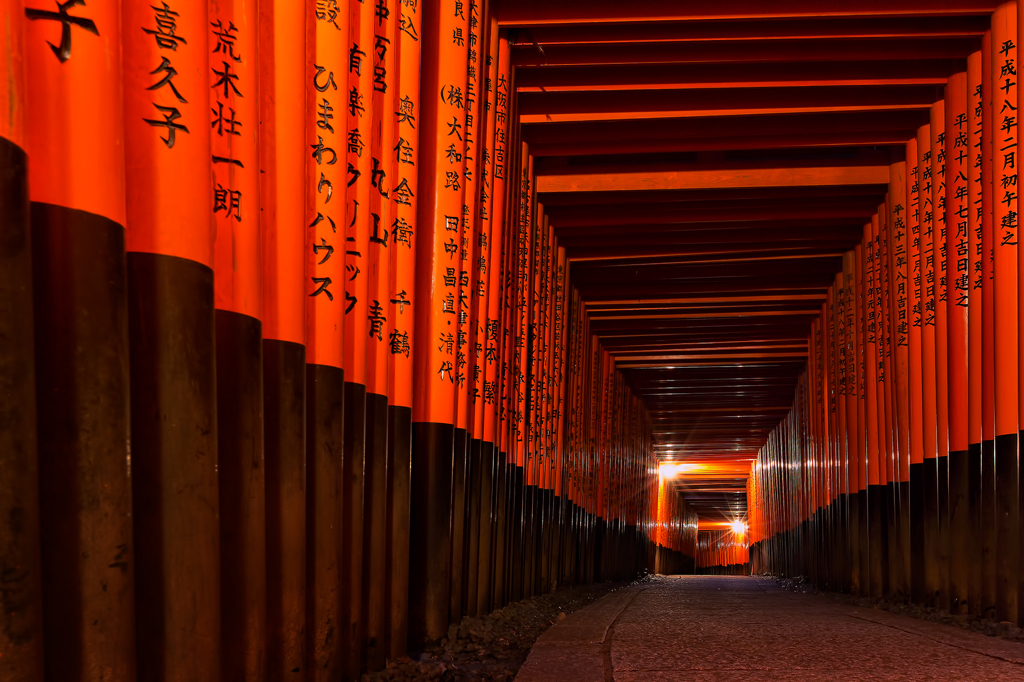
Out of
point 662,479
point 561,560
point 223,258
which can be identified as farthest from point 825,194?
point 662,479

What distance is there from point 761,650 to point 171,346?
3311 millimetres

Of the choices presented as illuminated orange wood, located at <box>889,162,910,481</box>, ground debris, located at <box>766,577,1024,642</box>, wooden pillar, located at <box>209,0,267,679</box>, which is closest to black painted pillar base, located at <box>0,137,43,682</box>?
wooden pillar, located at <box>209,0,267,679</box>

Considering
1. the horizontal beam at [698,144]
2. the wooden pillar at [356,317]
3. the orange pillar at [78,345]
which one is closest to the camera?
the orange pillar at [78,345]

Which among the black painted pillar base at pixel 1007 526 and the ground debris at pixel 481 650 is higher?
the black painted pillar base at pixel 1007 526

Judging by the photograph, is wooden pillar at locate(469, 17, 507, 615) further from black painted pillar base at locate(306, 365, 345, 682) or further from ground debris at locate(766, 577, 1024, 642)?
ground debris at locate(766, 577, 1024, 642)

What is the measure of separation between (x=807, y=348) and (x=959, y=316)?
407 inches

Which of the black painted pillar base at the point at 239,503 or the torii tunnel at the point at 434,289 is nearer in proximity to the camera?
the torii tunnel at the point at 434,289

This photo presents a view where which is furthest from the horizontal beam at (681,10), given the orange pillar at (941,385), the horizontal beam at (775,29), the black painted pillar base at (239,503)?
the black painted pillar base at (239,503)

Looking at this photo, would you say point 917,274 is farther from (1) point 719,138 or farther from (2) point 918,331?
(1) point 719,138

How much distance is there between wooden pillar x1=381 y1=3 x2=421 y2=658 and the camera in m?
4.46

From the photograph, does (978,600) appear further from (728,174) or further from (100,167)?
(100,167)

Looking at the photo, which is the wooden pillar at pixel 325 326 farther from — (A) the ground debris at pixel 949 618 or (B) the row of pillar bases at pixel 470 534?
(A) the ground debris at pixel 949 618

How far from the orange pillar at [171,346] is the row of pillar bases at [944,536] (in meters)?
5.61

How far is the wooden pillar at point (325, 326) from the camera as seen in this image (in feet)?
11.3
